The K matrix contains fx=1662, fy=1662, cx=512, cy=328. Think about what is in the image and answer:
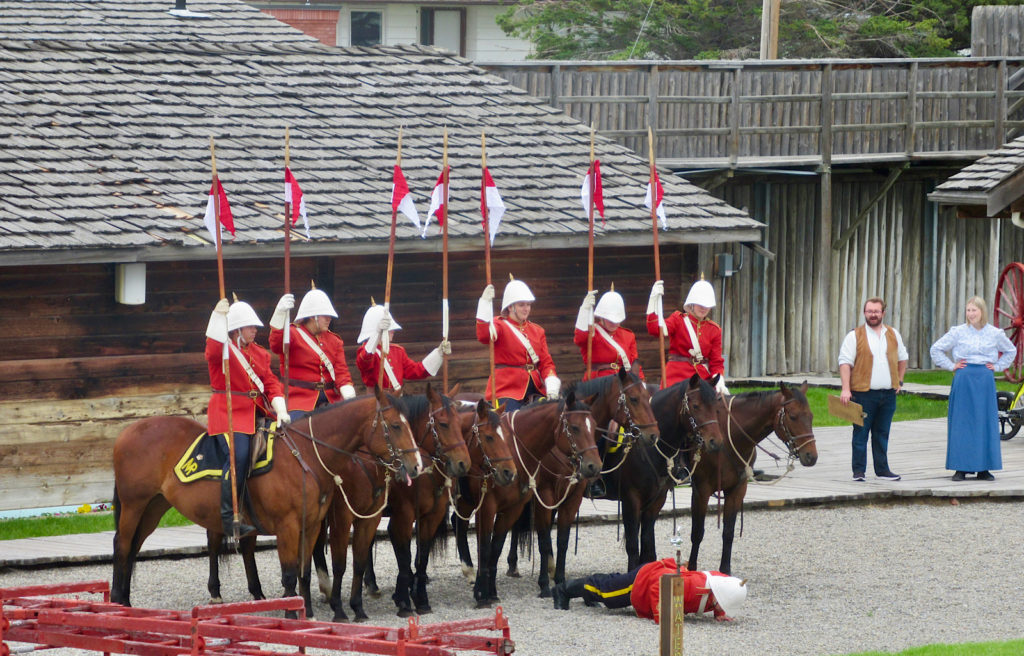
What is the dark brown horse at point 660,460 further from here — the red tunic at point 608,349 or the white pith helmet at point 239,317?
the white pith helmet at point 239,317

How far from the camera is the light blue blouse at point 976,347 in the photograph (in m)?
17.0

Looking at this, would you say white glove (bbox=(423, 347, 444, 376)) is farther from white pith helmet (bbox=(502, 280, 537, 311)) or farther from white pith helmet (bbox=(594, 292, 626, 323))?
white pith helmet (bbox=(594, 292, 626, 323))

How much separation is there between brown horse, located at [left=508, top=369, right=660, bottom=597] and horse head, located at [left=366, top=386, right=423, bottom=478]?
1.49m

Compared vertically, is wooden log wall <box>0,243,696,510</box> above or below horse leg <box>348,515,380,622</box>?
above

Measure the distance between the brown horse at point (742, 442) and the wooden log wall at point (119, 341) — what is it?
4825mm

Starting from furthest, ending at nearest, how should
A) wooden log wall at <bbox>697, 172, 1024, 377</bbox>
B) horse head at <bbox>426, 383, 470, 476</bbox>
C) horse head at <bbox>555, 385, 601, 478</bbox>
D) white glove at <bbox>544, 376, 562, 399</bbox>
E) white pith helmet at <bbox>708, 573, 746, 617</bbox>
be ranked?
wooden log wall at <bbox>697, 172, 1024, 377</bbox> → white glove at <bbox>544, 376, 562, 399</bbox> → horse head at <bbox>555, 385, 601, 478</bbox> → horse head at <bbox>426, 383, 470, 476</bbox> → white pith helmet at <bbox>708, 573, 746, 617</bbox>

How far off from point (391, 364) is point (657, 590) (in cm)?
323

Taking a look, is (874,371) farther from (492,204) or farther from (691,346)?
(492,204)

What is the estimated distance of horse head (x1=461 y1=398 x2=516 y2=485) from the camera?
452 inches

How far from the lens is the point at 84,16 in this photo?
21016 millimetres

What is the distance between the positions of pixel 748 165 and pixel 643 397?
12229mm

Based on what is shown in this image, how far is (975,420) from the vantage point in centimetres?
1691

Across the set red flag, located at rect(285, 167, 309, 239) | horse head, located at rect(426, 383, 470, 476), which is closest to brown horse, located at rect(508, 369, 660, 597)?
horse head, located at rect(426, 383, 470, 476)

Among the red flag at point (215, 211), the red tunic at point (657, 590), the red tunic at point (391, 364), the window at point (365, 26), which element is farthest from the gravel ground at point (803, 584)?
the window at point (365, 26)
